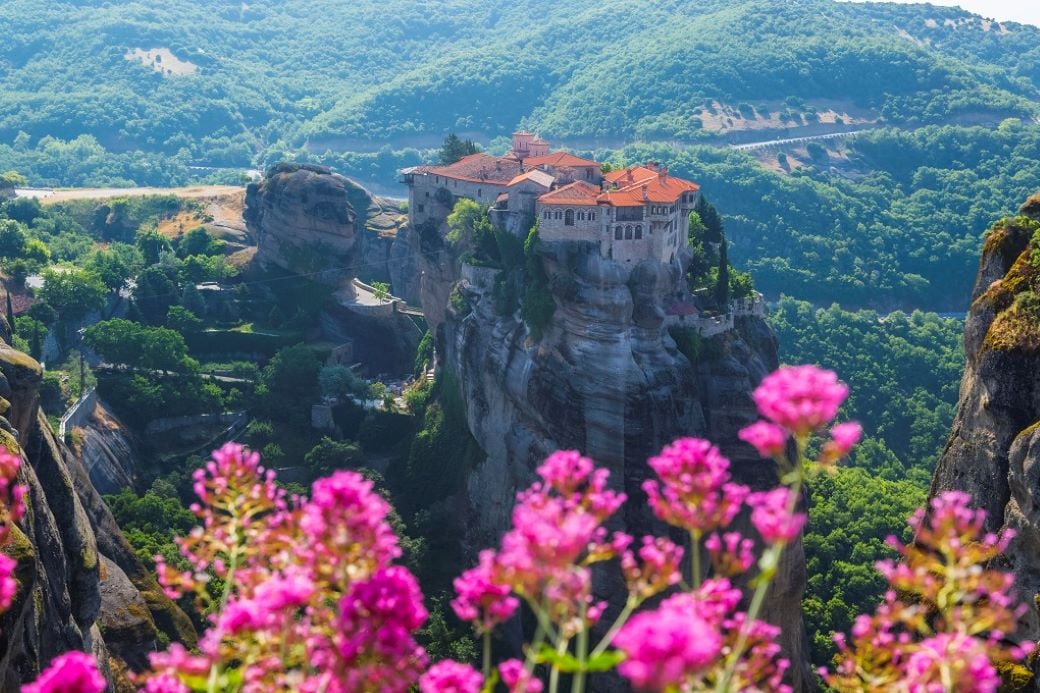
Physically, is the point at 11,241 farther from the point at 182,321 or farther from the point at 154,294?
the point at 182,321

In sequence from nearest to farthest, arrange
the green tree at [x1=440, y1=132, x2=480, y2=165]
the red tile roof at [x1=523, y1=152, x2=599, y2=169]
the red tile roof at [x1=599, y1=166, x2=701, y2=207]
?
the red tile roof at [x1=599, y1=166, x2=701, y2=207]
the red tile roof at [x1=523, y1=152, x2=599, y2=169]
the green tree at [x1=440, y1=132, x2=480, y2=165]

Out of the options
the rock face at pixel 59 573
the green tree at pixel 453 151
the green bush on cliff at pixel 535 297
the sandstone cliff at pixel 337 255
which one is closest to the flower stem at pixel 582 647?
the rock face at pixel 59 573

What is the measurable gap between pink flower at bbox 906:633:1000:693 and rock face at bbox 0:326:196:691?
18690mm

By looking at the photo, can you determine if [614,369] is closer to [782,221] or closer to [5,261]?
[5,261]

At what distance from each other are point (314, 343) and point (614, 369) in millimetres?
33397

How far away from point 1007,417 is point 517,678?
73.2 ft

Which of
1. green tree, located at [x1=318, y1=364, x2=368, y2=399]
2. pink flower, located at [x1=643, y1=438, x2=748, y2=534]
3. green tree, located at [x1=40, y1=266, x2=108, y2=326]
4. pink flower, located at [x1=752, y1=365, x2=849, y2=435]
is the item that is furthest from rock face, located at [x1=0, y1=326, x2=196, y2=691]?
green tree, located at [x1=40, y1=266, x2=108, y2=326]

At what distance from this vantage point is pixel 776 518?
9758 millimetres

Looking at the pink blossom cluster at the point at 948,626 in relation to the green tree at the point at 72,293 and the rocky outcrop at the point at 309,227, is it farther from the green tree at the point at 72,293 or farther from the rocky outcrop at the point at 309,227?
the rocky outcrop at the point at 309,227

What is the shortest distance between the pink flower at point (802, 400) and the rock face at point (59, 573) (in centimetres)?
1850

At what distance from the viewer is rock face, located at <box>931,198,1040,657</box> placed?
26094mm

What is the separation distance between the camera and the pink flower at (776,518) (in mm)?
9594

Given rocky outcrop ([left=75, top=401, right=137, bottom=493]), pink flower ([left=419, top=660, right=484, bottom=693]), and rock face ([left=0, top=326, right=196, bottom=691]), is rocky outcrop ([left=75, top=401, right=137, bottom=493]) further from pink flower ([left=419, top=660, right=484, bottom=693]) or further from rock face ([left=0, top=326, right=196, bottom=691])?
pink flower ([left=419, top=660, right=484, bottom=693])

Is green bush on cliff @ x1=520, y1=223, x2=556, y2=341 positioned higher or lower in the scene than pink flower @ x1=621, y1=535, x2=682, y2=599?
lower
